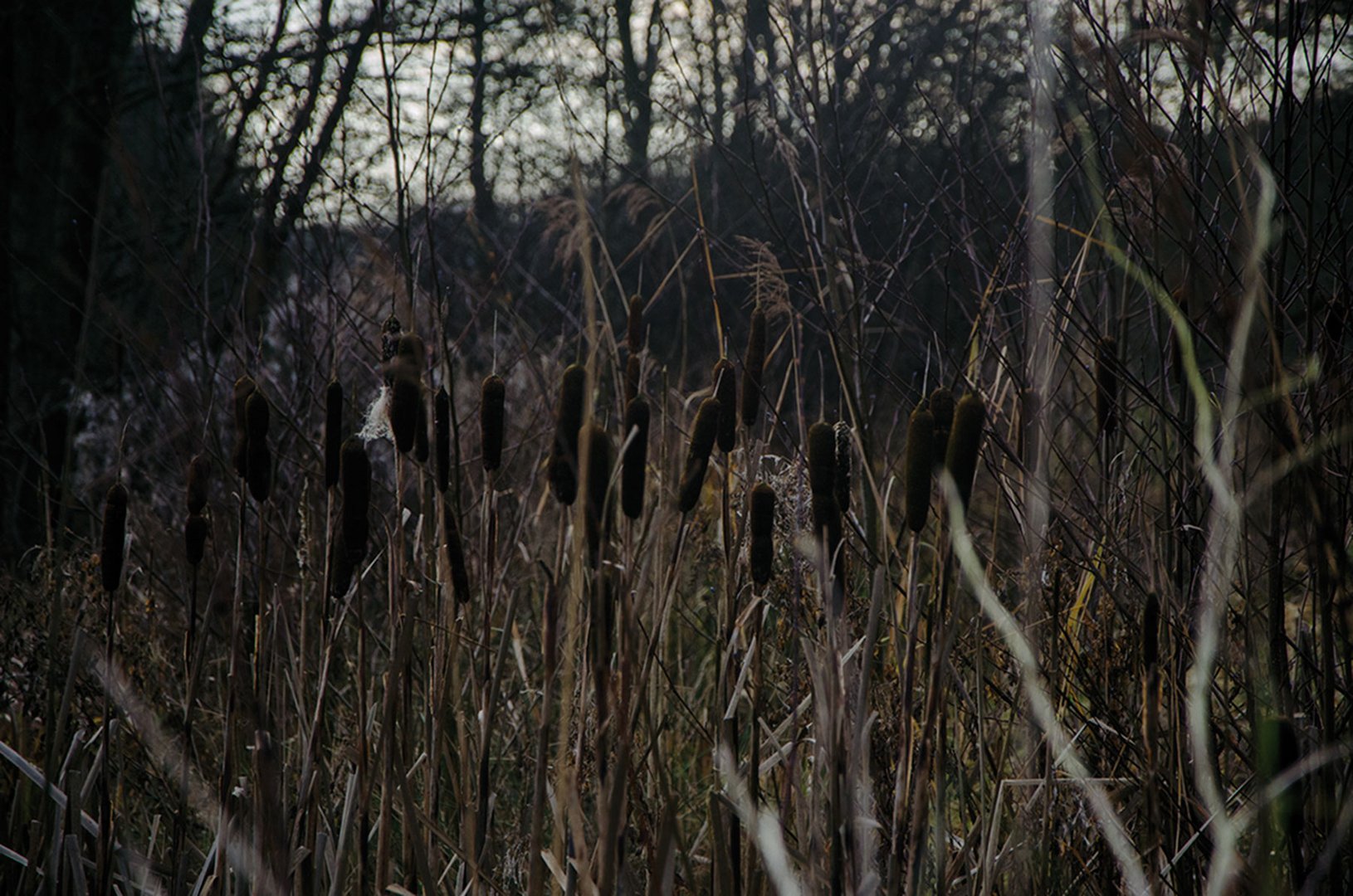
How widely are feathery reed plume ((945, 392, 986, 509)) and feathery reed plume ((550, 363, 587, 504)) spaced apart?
0.29m

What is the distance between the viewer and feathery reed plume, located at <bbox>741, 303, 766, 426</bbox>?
1.16 meters

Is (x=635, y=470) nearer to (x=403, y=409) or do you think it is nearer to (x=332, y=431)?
(x=403, y=409)

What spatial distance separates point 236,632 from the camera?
1034mm

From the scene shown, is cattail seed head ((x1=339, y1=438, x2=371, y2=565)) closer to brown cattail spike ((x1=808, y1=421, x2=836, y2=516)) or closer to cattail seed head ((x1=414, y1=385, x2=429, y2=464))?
cattail seed head ((x1=414, y1=385, x2=429, y2=464))

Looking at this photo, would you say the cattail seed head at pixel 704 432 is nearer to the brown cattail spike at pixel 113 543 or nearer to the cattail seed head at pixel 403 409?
the cattail seed head at pixel 403 409

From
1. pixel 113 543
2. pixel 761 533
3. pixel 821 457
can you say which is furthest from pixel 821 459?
pixel 113 543

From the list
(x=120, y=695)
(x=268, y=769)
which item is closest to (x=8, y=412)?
(x=120, y=695)

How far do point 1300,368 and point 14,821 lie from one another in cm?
183

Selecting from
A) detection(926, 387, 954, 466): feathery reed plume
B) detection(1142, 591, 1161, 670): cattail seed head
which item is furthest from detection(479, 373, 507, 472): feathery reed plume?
detection(1142, 591, 1161, 670): cattail seed head

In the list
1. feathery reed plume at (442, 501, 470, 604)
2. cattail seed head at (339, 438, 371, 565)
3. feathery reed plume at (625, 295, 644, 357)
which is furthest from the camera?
feathery reed plume at (625, 295, 644, 357)

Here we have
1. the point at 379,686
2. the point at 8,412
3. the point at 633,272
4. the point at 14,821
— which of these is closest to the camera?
the point at 14,821

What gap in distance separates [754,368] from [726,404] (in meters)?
0.12

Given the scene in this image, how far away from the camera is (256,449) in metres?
1.00

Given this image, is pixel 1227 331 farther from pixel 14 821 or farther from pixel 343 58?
pixel 343 58
